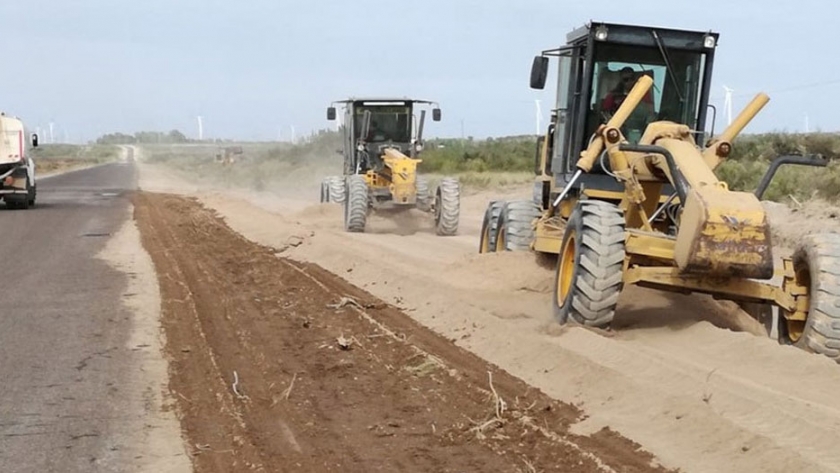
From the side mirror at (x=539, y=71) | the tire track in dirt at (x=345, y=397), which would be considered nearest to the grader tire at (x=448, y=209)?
the tire track in dirt at (x=345, y=397)

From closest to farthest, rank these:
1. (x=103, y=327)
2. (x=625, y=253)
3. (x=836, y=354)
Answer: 1. (x=836, y=354)
2. (x=625, y=253)
3. (x=103, y=327)

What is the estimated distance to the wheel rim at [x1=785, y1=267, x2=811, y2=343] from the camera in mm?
8180

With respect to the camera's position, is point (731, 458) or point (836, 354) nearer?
point (731, 458)

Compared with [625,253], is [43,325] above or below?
below

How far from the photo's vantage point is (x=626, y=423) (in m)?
6.05

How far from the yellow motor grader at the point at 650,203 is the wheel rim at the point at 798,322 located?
0.01 m

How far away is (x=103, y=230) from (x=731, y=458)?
54.4ft

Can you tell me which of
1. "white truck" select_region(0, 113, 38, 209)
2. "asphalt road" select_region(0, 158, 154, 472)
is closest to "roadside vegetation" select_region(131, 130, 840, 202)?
"asphalt road" select_region(0, 158, 154, 472)

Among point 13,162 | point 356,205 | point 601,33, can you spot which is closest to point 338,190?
point 356,205

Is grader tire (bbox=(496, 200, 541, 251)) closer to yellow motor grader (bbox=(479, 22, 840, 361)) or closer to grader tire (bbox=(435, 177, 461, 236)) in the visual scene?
yellow motor grader (bbox=(479, 22, 840, 361))

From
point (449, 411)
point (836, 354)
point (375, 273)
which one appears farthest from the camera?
point (375, 273)

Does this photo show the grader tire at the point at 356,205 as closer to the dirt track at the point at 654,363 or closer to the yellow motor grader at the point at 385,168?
the yellow motor grader at the point at 385,168

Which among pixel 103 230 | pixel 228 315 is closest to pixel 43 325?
pixel 228 315

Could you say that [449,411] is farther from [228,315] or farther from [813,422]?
[228,315]
